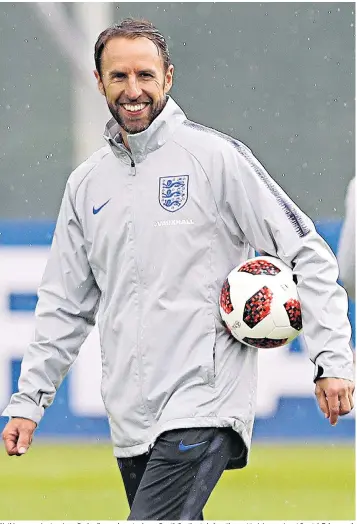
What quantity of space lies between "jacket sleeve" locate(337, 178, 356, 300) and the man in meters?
0.59

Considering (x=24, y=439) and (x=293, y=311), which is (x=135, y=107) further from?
(x=24, y=439)

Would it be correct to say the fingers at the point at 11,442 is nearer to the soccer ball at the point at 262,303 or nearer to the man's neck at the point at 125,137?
the soccer ball at the point at 262,303

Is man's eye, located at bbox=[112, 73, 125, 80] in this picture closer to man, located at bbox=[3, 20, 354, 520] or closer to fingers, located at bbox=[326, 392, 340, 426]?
man, located at bbox=[3, 20, 354, 520]

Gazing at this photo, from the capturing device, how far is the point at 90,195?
4.49 metres

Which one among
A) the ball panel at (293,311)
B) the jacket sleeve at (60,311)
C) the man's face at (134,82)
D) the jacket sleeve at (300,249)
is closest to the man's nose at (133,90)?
the man's face at (134,82)

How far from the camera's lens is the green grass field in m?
6.98

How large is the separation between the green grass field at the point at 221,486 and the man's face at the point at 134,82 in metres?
2.96

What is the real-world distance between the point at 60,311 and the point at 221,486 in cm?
352

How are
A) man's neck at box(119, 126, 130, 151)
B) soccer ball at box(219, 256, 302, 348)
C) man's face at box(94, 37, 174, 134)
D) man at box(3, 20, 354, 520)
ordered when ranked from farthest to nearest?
man's neck at box(119, 126, 130, 151) < man's face at box(94, 37, 174, 134) < soccer ball at box(219, 256, 302, 348) < man at box(3, 20, 354, 520)

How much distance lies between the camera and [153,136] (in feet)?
14.2

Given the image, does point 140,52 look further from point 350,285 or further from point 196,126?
point 350,285

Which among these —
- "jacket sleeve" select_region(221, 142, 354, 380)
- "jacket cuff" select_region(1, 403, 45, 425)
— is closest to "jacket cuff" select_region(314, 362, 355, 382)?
"jacket sleeve" select_region(221, 142, 354, 380)

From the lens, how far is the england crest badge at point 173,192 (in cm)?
427

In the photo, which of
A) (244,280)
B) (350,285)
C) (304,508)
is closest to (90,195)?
(244,280)
